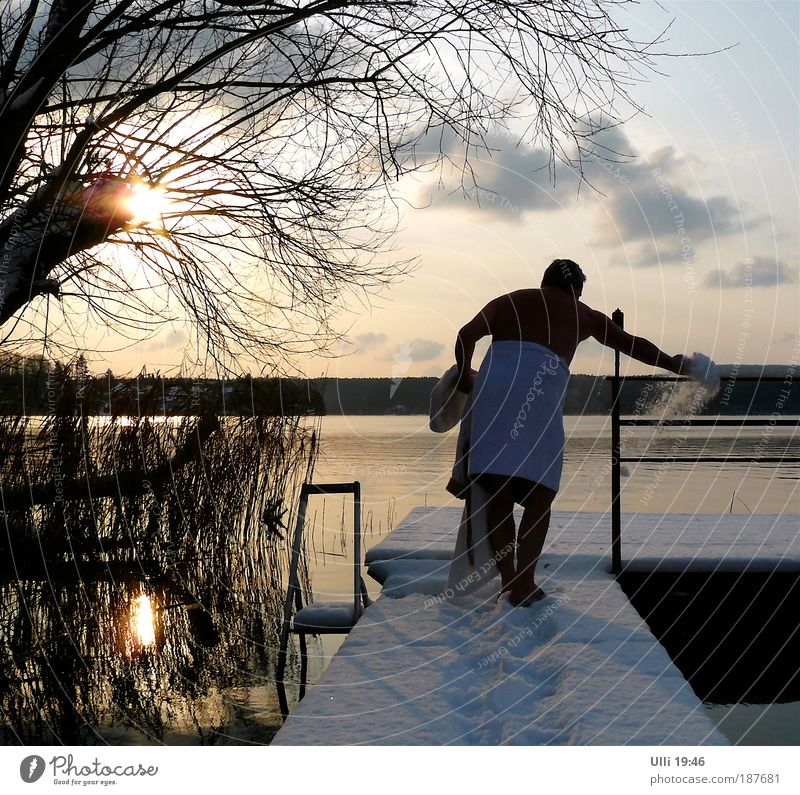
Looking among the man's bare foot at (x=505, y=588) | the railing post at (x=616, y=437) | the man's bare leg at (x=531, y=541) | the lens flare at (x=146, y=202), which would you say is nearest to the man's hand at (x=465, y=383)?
the man's bare leg at (x=531, y=541)

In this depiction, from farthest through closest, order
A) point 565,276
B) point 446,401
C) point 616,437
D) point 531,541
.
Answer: point 616,437 < point 446,401 < point 565,276 < point 531,541

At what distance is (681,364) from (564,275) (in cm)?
84

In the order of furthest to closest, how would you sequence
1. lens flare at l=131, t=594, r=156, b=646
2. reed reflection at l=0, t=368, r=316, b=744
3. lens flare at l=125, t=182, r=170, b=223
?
lens flare at l=131, t=594, r=156, b=646 < reed reflection at l=0, t=368, r=316, b=744 < lens flare at l=125, t=182, r=170, b=223

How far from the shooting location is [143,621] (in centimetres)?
844

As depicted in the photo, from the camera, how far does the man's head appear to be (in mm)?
4977

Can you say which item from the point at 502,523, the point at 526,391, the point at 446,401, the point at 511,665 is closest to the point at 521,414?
the point at 526,391

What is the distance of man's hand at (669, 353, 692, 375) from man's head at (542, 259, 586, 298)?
67 cm

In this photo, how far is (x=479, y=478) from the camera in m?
5.00

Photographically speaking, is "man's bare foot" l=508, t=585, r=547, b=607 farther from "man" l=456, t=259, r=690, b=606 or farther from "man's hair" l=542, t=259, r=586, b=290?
"man's hair" l=542, t=259, r=586, b=290

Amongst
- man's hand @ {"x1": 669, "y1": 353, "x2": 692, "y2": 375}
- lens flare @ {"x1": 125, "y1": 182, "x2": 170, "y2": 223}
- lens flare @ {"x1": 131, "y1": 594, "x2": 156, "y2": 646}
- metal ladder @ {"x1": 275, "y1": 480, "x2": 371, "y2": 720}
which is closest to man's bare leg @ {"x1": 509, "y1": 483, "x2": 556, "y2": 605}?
metal ladder @ {"x1": 275, "y1": 480, "x2": 371, "y2": 720}

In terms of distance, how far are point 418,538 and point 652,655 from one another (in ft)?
10.3

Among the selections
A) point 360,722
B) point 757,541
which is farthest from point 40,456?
point 757,541

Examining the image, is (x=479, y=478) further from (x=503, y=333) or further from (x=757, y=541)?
(x=757, y=541)

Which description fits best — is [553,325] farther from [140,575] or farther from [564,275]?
[140,575]
